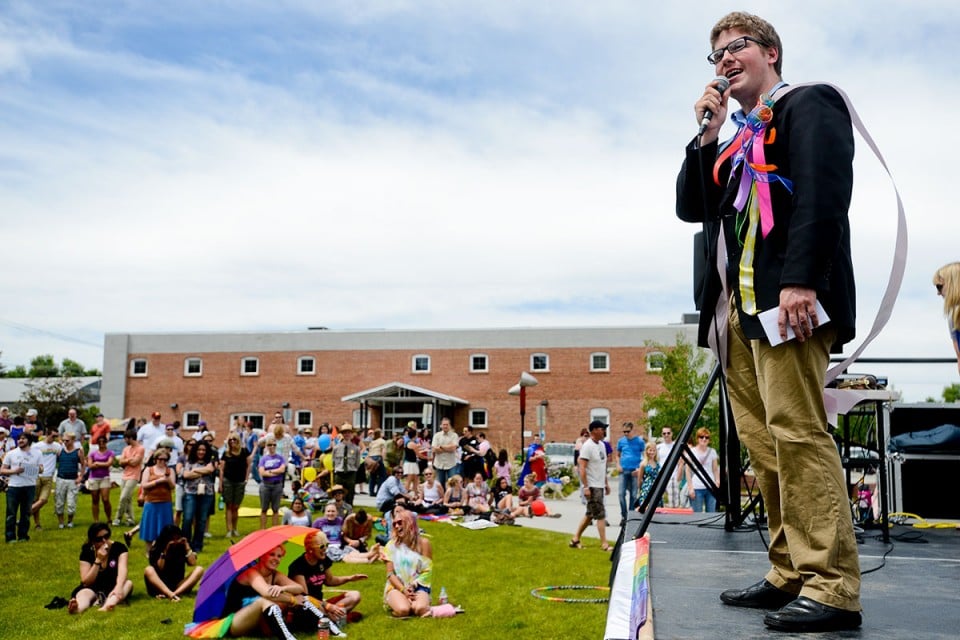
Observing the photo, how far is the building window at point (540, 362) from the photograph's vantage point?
49.8 m

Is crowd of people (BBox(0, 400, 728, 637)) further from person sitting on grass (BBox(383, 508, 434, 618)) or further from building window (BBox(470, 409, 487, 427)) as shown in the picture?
building window (BBox(470, 409, 487, 427))

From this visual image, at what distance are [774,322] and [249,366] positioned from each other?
52.7m

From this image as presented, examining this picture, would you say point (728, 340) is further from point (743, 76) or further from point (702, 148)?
point (743, 76)

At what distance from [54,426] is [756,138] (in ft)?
178

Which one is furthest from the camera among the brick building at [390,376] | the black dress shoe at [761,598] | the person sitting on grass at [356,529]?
the brick building at [390,376]

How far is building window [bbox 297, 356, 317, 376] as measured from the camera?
171 feet

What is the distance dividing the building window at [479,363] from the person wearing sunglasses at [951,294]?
45.1 meters

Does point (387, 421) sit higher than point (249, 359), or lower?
lower

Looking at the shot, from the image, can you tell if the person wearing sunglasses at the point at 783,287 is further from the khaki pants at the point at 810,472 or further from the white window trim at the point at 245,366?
the white window trim at the point at 245,366

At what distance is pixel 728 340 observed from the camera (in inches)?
127

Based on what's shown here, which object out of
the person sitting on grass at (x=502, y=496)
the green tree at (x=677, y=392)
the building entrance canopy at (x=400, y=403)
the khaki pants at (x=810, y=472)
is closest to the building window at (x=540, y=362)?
the building entrance canopy at (x=400, y=403)

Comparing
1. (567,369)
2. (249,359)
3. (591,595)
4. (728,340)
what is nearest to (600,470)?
(591,595)

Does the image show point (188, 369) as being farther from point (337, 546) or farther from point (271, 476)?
point (337, 546)

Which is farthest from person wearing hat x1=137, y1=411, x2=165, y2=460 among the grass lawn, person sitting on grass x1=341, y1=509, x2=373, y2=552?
person sitting on grass x1=341, y1=509, x2=373, y2=552
